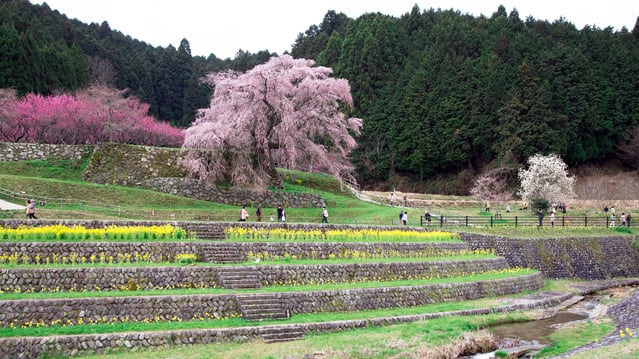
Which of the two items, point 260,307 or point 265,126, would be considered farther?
point 265,126

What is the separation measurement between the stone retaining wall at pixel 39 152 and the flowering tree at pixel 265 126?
6.49 meters

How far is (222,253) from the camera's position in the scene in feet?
76.5

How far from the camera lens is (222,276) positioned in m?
20.9

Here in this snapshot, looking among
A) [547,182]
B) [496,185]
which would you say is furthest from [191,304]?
[496,185]

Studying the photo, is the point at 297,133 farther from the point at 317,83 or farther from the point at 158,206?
the point at 158,206

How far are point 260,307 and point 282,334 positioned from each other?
5.90ft

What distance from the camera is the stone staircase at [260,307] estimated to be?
61.6 ft

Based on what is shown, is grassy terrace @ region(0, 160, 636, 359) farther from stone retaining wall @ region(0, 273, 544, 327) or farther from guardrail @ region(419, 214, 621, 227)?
guardrail @ region(419, 214, 621, 227)

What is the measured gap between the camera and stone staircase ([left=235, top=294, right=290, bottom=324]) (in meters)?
18.8

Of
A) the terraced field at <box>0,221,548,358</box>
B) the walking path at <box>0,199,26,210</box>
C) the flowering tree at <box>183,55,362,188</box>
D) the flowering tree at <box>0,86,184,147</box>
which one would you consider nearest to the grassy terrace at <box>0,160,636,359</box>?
the terraced field at <box>0,221,548,358</box>

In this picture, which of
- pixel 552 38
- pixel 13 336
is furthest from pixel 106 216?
pixel 552 38

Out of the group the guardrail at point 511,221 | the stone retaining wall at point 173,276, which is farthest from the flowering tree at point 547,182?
the stone retaining wall at point 173,276

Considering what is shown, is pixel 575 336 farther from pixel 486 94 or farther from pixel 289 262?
pixel 486 94

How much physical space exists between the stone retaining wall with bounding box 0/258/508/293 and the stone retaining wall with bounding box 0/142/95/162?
19816 mm
